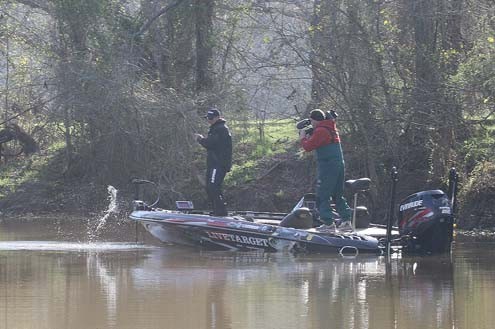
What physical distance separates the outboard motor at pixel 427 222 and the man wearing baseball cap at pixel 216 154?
9.47 feet

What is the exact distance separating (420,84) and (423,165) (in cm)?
205

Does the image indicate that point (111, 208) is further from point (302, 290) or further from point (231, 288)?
point (302, 290)

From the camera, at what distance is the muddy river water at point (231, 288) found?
419 inches

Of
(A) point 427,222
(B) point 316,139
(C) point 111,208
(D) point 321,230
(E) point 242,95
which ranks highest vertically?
(E) point 242,95

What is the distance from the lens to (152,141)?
22766 millimetres

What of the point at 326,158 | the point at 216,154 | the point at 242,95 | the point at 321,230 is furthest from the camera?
the point at 242,95

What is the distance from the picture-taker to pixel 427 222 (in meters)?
15.5

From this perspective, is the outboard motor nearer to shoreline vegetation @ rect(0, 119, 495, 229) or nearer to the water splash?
shoreline vegetation @ rect(0, 119, 495, 229)

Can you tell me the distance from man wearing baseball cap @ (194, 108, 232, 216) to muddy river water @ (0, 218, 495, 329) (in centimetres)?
97

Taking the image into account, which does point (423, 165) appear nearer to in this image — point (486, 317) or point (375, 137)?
point (375, 137)

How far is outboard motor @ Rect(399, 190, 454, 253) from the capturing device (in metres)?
15.5

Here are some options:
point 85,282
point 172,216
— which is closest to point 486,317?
point 85,282

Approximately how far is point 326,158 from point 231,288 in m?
3.81

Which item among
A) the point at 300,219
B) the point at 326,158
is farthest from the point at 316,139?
the point at 300,219
